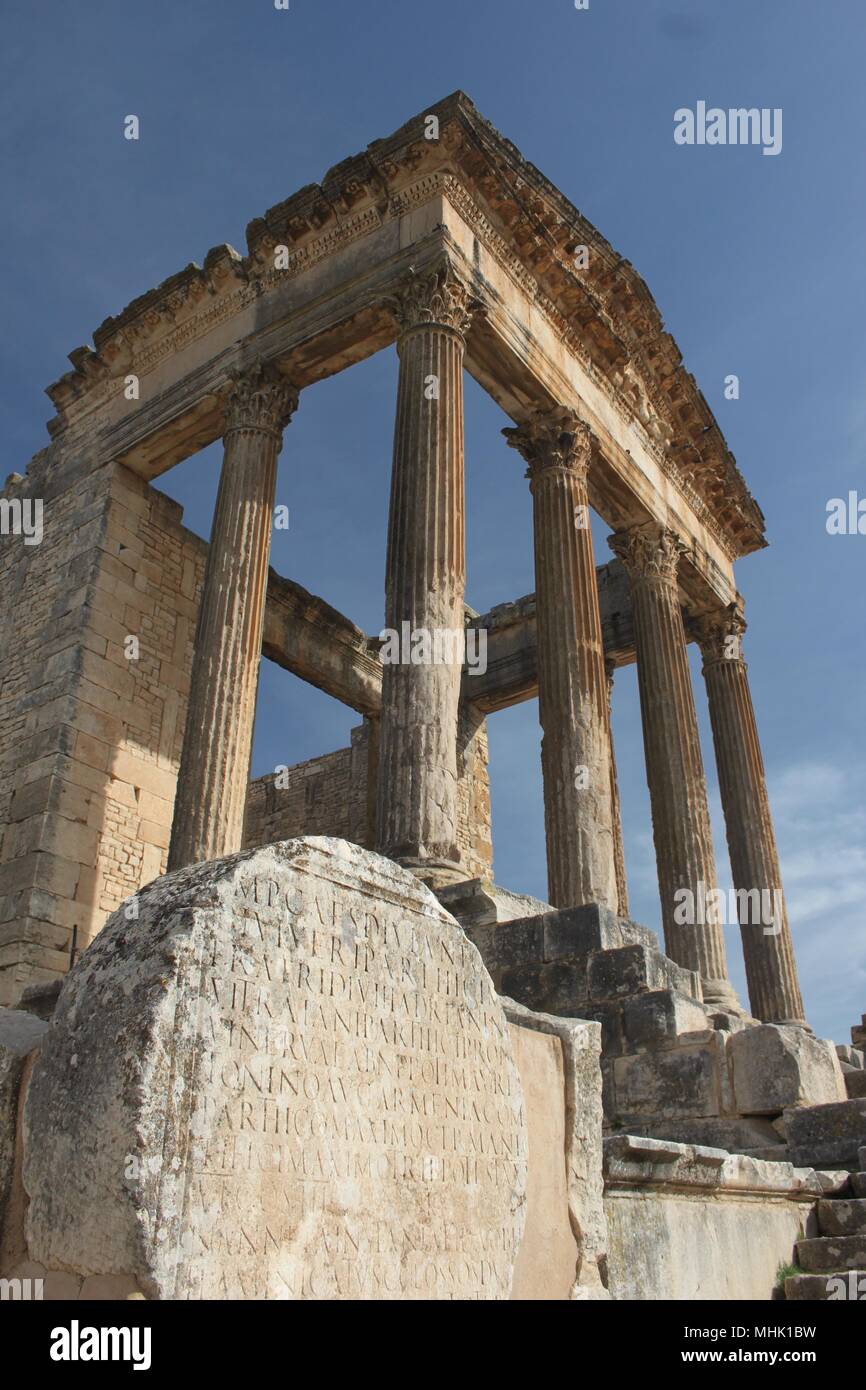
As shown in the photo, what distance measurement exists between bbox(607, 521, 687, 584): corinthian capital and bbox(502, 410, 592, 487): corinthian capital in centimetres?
235

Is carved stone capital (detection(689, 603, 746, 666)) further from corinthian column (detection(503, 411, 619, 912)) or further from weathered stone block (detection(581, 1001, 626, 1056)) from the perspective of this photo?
weathered stone block (detection(581, 1001, 626, 1056))

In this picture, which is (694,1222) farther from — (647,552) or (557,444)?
(647,552)

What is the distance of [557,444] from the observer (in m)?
13.0

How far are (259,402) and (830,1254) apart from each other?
10.4 metres

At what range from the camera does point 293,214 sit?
12750 mm

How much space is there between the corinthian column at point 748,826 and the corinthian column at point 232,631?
8.03 m

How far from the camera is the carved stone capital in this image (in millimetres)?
17125

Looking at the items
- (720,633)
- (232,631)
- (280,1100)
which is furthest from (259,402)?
(280,1100)

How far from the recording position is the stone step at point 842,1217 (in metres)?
5.54

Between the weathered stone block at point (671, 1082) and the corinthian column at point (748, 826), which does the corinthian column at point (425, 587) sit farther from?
the corinthian column at point (748, 826)

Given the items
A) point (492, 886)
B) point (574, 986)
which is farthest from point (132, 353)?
point (574, 986)

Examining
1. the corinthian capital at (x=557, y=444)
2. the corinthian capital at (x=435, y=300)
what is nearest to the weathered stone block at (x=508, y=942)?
the corinthian capital at (x=435, y=300)

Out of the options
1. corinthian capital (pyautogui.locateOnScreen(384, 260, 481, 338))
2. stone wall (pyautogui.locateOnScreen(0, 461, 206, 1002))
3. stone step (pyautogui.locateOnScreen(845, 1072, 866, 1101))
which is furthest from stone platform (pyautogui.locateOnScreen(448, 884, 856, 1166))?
corinthian capital (pyautogui.locateOnScreen(384, 260, 481, 338))

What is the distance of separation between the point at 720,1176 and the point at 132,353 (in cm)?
1327
